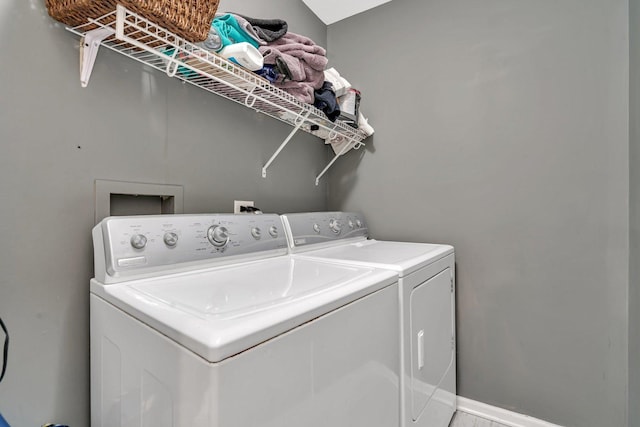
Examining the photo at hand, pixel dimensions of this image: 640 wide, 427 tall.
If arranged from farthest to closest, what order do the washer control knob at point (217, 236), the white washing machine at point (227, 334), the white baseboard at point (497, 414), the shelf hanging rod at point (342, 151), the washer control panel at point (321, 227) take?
the shelf hanging rod at point (342, 151) → the white baseboard at point (497, 414) → the washer control panel at point (321, 227) → the washer control knob at point (217, 236) → the white washing machine at point (227, 334)

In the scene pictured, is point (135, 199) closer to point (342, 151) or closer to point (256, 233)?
point (256, 233)

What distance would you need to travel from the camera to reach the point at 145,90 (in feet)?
3.87

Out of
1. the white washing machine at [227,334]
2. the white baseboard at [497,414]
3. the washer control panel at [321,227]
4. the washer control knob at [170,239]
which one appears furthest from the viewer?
the white baseboard at [497,414]

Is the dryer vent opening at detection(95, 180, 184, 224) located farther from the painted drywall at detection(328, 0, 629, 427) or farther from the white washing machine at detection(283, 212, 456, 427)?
the painted drywall at detection(328, 0, 629, 427)

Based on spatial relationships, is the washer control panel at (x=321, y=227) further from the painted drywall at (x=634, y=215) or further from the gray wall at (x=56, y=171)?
the painted drywall at (x=634, y=215)

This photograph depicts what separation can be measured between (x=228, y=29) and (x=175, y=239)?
0.77 m

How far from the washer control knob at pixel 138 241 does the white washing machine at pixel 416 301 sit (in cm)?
60

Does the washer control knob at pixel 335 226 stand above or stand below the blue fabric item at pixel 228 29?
below

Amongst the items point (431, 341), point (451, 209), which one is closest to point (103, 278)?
point (431, 341)

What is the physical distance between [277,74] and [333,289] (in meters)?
1.00

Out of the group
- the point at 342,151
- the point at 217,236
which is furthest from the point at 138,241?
the point at 342,151

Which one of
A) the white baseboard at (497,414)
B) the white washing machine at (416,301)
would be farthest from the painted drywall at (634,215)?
the white washing machine at (416,301)

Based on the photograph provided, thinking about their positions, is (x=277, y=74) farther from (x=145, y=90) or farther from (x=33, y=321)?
(x=33, y=321)

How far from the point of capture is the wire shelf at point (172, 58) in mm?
896
